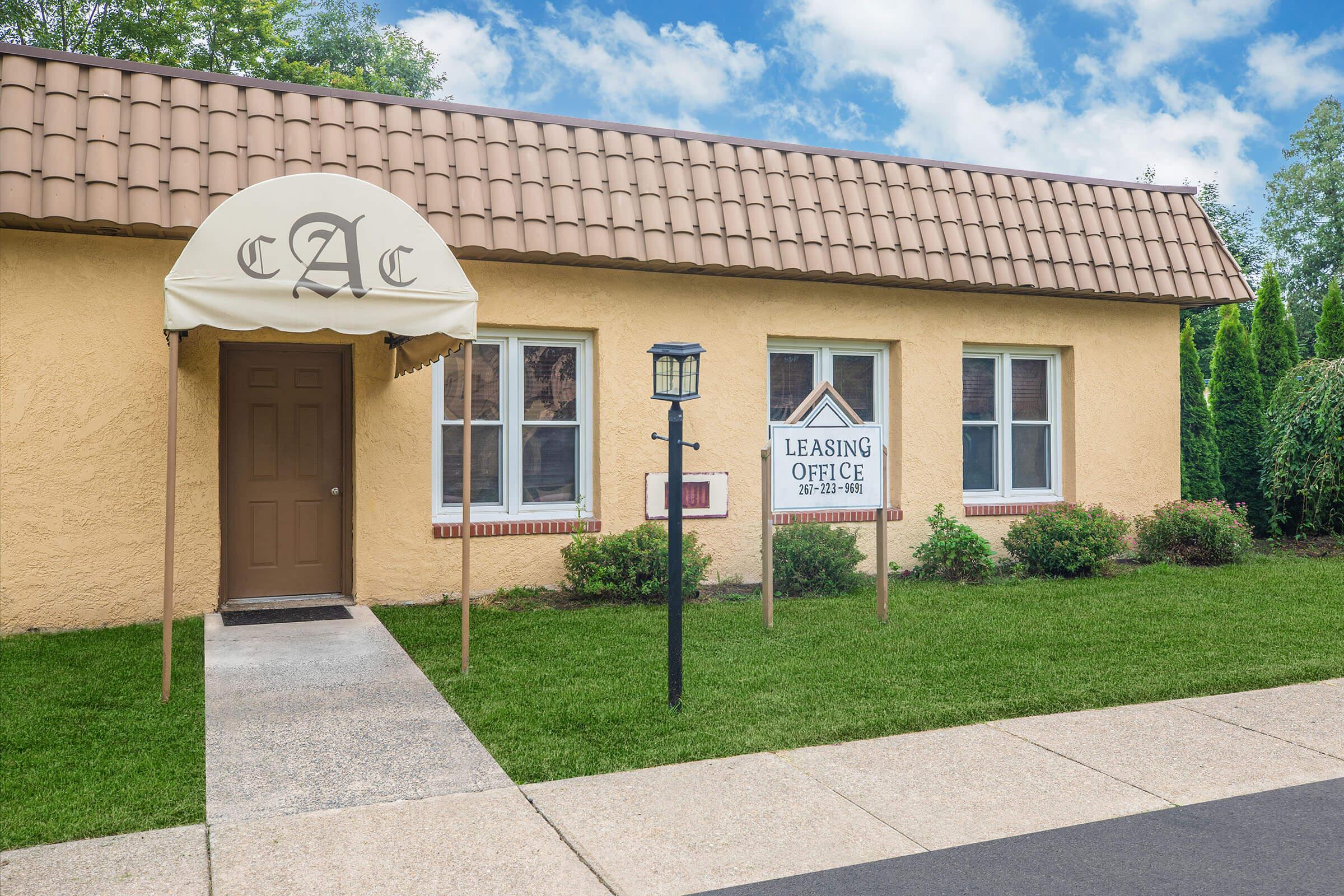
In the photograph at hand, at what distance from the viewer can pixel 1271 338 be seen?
46.8 ft

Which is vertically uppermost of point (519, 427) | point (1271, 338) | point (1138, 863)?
point (1271, 338)

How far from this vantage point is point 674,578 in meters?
5.36

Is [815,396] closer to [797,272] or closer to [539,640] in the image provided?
[797,272]

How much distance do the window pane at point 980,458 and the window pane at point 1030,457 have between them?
0.83 feet

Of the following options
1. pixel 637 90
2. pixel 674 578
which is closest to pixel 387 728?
pixel 674 578

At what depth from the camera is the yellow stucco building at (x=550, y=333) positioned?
24.7ft

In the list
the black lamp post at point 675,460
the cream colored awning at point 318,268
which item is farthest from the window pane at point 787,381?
the cream colored awning at point 318,268

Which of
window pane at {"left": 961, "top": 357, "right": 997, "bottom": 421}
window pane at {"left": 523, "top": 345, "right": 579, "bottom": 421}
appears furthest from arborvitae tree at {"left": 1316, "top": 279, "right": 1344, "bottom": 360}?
window pane at {"left": 523, "top": 345, "right": 579, "bottom": 421}

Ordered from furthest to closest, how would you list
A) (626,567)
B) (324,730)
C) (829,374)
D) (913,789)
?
(829,374) → (626,567) → (324,730) → (913,789)

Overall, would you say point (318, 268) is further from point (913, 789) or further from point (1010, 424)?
Result: point (1010, 424)

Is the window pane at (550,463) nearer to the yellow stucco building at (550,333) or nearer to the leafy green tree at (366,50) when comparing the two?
the yellow stucco building at (550,333)

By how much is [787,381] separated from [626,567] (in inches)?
107

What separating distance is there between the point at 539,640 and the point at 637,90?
23856mm

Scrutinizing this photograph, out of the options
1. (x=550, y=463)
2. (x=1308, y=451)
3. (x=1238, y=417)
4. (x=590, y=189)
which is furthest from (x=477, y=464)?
(x=1238, y=417)
